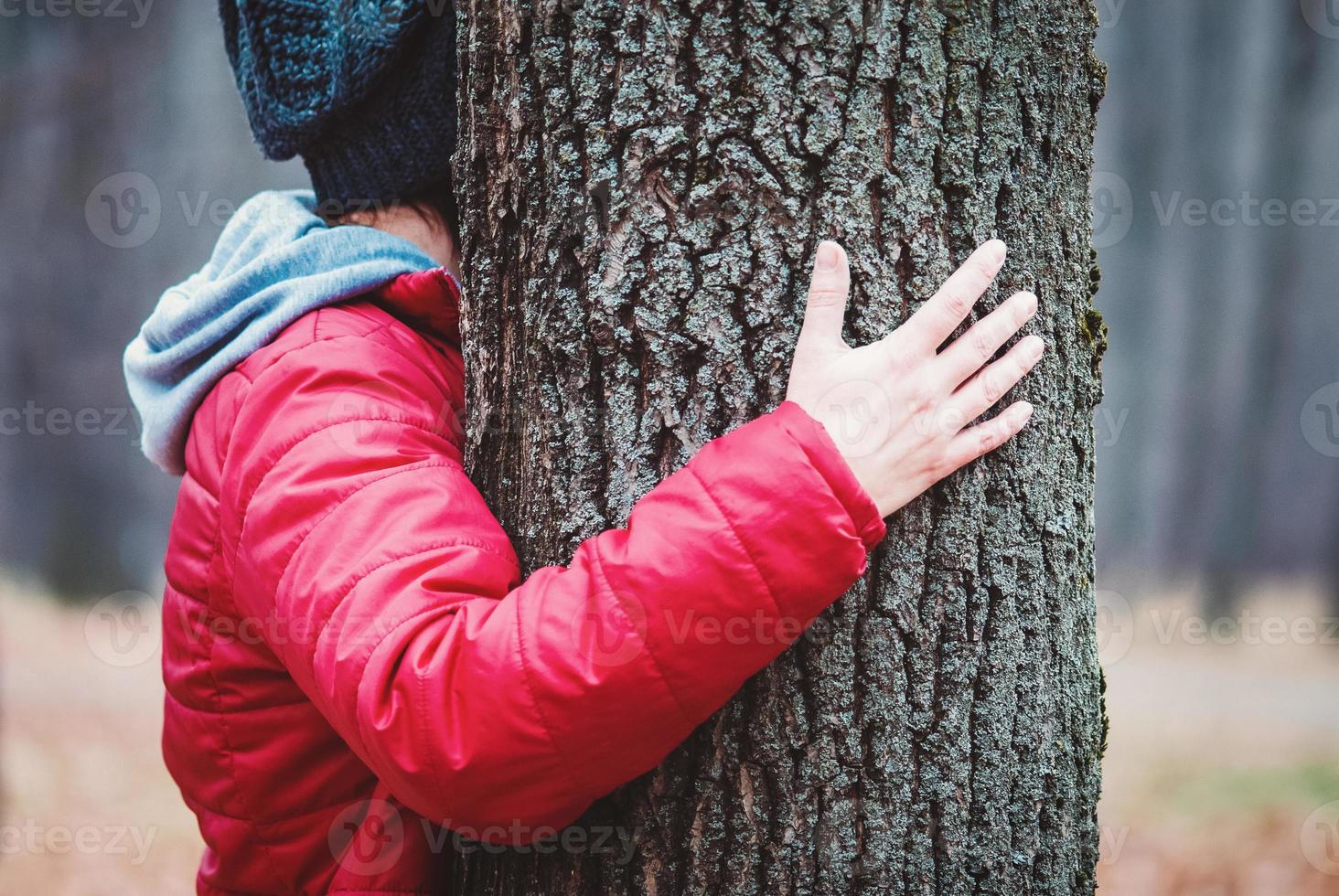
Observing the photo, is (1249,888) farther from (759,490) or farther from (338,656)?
(338,656)

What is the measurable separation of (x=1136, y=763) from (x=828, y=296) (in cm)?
420

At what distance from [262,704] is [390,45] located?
970mm

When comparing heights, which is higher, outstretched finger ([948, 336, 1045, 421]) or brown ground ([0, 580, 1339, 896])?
outstretched finger ([948, 336, 1045, 421])

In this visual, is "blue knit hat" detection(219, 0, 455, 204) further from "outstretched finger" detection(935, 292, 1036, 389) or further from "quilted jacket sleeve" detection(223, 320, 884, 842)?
"outstretched finger" detection(935, 292, 1036, 389)

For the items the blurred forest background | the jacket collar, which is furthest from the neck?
the blurred forest background

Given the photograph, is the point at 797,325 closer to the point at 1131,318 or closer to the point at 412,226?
the point at 412,226

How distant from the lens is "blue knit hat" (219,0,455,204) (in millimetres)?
1393

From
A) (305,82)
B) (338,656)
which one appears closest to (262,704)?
(338,656)

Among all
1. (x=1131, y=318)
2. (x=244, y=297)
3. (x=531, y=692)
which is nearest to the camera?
(x=531, y=692)

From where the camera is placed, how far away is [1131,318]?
5578 mm

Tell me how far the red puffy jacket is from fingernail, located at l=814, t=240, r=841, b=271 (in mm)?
193

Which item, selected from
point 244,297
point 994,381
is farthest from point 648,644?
point 244,297

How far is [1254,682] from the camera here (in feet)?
16.5

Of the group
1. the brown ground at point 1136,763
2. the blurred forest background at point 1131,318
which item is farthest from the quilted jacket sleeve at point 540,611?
the blurred forest background at point 1131,318
